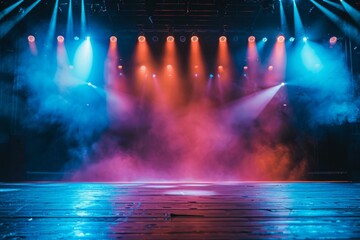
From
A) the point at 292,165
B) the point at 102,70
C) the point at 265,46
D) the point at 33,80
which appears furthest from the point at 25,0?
the point at 292,165

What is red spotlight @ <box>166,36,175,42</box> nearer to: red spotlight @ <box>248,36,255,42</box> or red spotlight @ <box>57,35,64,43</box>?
red spotlight @ <box>248,36,255,42</box>

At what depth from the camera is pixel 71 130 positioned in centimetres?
1011

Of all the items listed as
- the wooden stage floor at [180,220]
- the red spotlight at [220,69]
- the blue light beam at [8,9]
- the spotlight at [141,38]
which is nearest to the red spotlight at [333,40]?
the red spotlight at [220,69]

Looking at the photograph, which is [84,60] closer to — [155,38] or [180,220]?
[155,38]

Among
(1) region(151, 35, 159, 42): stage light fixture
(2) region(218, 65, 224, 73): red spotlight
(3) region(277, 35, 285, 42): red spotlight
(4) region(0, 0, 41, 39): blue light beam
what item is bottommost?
(2) region(218, 65, 224, 73): red spotlight

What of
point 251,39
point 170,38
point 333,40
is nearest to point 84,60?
point 170,38

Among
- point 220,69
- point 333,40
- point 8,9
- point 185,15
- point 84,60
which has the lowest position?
point 220,69

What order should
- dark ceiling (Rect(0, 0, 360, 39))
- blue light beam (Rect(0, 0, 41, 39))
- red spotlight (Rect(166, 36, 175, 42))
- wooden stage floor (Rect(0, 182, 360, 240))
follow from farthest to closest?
red spotlight (Rect(166, 36, 175, 42))
blue light beam (Rect(0, 0, 41, 39))
dark ceiling (Rect(0, 0, 360, 39))
wooden stage floor (Rect(0, 182, 360, 240))

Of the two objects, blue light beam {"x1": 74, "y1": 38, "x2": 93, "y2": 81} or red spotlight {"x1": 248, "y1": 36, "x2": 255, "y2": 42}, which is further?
blue light beam {"x1": 74, "y1": 38, "x2": 93, "y2": 81}

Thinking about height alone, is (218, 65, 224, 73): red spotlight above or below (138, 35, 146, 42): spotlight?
below

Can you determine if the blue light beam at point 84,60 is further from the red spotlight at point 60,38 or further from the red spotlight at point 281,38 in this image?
the red spotlight at point 281,38

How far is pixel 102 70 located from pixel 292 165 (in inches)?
277

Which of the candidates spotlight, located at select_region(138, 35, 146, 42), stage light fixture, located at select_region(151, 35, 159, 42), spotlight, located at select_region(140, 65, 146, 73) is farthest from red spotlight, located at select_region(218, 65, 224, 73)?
spotlight, located at select_region(138, 35, 146, 42)

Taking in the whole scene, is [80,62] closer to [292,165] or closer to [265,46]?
[265,46]
